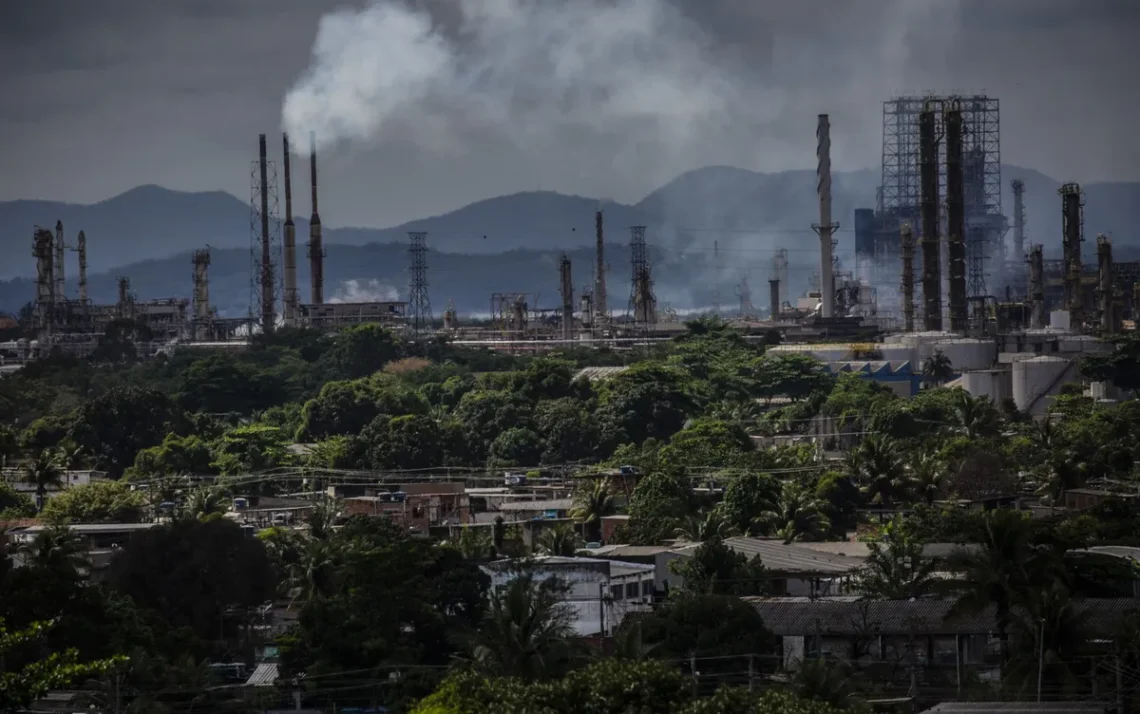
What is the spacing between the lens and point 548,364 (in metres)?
81.1

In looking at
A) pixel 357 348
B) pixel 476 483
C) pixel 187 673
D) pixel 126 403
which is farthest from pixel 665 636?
pixel 357 348

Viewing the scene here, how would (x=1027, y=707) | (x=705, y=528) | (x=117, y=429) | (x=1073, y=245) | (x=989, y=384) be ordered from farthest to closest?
(x=1073, y=245), (x=989, y=384), (x=117, y=429), (x=705, y=528), (x=1027, y=707)

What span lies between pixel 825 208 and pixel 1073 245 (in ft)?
55.8

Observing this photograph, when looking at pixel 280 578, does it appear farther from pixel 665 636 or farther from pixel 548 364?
pixel 548 364

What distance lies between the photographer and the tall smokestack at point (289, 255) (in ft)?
409

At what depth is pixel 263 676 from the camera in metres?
32.8

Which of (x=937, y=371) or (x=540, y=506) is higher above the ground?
(x=937, y=371)

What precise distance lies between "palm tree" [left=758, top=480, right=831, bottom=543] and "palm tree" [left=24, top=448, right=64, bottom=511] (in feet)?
59.6

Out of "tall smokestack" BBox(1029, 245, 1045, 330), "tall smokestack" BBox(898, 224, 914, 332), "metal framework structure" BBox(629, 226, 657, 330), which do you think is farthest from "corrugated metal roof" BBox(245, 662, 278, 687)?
"metal framework structure" BBox(629, 226, 657, 330)

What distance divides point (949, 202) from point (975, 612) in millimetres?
64504

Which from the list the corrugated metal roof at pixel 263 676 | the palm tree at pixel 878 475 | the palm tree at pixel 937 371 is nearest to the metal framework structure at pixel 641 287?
the palm tree at pixel 937 371

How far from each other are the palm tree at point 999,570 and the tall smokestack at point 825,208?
85522mm

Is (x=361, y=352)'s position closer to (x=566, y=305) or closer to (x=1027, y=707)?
(x=566, y=305)

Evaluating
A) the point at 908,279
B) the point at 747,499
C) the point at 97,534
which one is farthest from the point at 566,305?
the point at 97,534
